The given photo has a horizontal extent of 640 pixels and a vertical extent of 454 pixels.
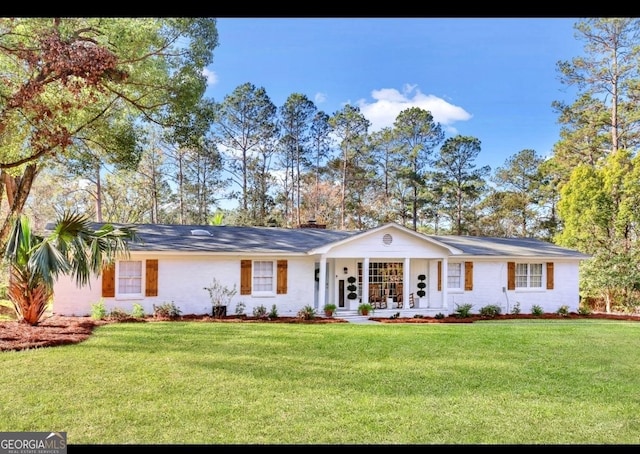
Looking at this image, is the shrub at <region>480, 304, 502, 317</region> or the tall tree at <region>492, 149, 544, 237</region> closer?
the shrub at <region>480, 304, 502, 317</region>

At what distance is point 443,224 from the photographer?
94.7 feet

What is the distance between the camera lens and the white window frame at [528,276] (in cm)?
1548

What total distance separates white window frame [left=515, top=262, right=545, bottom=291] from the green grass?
281 inches

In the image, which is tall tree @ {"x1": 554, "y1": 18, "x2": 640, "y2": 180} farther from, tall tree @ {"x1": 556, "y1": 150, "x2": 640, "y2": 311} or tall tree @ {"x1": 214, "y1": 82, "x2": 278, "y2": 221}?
tall tree @ {"x1": 214, "y1": 82, "x2": 278, "y2": 221}

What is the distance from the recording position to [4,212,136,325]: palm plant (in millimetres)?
7184

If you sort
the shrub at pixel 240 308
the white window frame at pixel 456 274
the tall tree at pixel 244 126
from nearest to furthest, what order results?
the shrub at pixel 240 308
the white window frame at pixel 456 274
the tall tree at pixel 244 126

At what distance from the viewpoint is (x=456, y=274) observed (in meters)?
15.2

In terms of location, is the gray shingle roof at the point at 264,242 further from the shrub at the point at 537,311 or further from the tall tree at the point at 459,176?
the tall tree at the point at 459,176

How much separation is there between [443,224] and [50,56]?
2612cm

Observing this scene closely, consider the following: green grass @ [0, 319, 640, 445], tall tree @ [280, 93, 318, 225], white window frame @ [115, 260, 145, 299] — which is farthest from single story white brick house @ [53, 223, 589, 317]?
tall tree @ [280, 93, 318, 225]

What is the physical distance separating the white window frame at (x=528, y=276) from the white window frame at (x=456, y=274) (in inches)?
84.1

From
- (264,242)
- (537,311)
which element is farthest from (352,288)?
(537,311)

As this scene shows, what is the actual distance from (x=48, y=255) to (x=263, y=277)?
6967 mm

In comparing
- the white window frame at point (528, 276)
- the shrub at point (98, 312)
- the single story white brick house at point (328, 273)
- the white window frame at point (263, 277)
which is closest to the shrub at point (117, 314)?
the shrub at point (98, 312)
